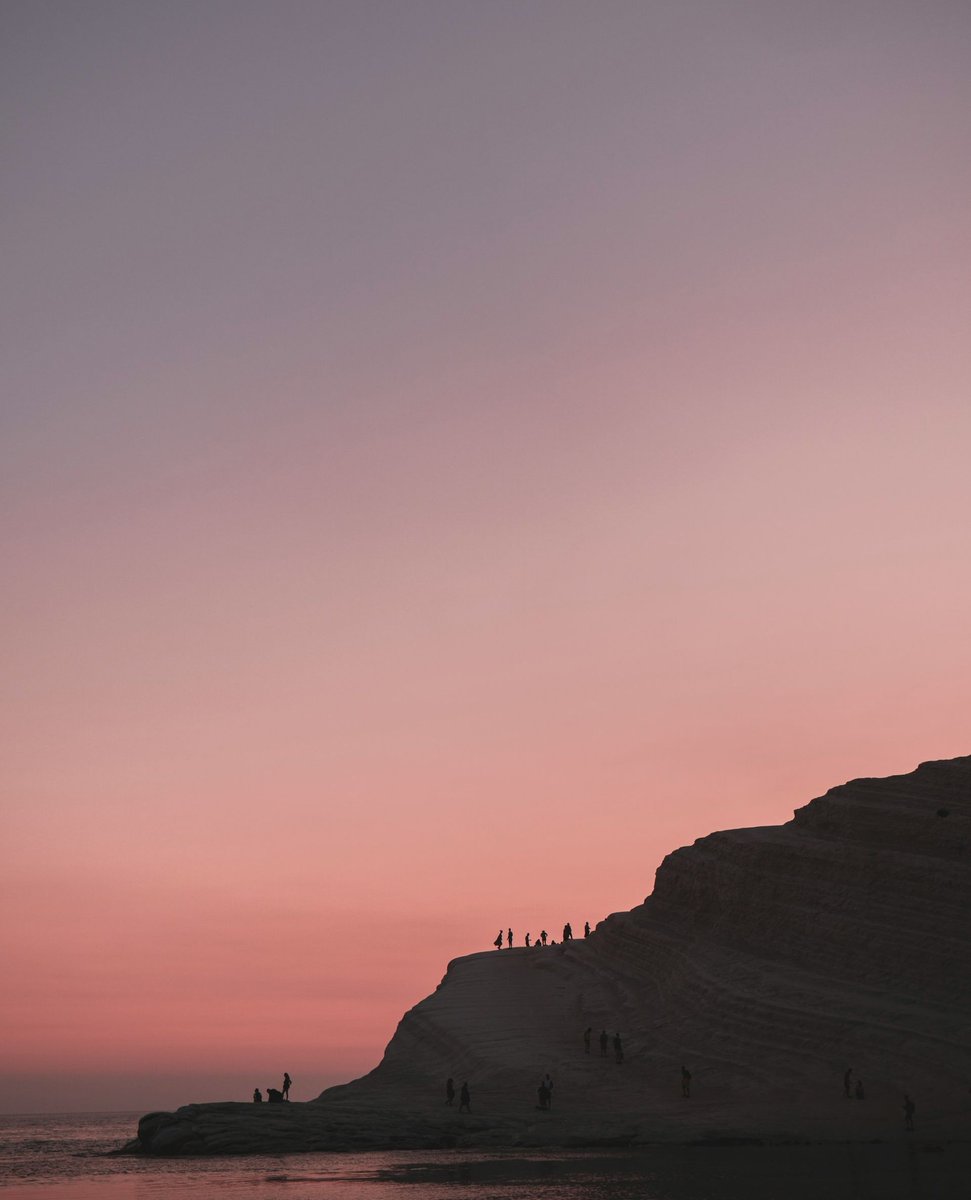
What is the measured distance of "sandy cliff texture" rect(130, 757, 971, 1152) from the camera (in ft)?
142

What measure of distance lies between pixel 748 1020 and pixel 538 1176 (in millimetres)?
15459

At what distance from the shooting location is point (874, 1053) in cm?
4412

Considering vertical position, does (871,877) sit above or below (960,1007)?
above

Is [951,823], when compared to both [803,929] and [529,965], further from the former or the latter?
[529,965]

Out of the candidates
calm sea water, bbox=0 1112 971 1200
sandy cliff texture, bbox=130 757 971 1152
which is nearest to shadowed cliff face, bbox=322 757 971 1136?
sandy cliff texture, bbox=130 757 971 1152

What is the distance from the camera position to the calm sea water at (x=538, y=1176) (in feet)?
99.4

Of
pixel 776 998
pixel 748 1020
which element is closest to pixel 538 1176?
pixel 748 1020

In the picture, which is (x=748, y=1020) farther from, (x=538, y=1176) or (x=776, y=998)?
(x=538, y=1176)

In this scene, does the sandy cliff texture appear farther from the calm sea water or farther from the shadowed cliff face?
the calm sea water

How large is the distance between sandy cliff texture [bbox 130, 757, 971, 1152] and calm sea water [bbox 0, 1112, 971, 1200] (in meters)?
1.70

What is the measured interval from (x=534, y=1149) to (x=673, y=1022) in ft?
32.9

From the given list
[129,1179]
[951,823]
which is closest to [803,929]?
[951,823]

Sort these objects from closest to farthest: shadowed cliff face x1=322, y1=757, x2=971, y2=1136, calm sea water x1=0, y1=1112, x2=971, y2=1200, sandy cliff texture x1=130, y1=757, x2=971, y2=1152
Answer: calm sea water x1=0, y1=1112, x2=971, y2=1200, sandy cliff texture x1=130, y1=757, x2=971, y2=1152, shadowed cliff face x1=322, y1=757, x2=971, y2=1136

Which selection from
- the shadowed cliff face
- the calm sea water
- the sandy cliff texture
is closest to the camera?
the calm sea water
